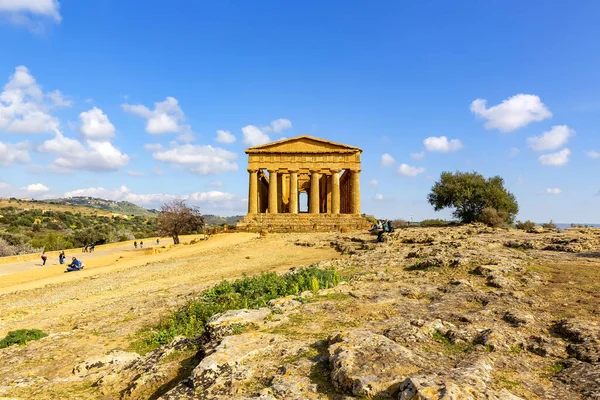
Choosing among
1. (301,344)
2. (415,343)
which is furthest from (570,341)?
(301,344)

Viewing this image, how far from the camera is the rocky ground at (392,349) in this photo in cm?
365

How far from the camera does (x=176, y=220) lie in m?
40.6

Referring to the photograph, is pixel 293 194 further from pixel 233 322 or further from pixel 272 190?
pixel 233 322

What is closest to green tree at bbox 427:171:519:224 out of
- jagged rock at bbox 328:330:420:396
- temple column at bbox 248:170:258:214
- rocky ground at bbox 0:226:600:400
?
temple column at bbox 248:170:258:214

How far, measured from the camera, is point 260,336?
5223 mm

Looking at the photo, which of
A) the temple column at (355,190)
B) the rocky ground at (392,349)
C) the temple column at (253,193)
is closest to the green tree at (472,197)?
the temple column at (355,190)

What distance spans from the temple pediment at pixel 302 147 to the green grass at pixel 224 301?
A: 32.1m

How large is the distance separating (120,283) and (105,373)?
41.0 feet

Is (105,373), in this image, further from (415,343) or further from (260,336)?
(415,343)

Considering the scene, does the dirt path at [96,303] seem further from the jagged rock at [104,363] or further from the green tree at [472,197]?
the green tree at [472,197]

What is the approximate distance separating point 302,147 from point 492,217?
2303 centimetres

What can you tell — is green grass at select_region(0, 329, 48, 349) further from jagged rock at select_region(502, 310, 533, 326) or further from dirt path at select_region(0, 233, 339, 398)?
jagged rock at select_region(502, 310, 533, 326)

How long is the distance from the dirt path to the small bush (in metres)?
26.5


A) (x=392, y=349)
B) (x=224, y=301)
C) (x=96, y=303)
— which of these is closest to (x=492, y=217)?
(x=224, y=301)
